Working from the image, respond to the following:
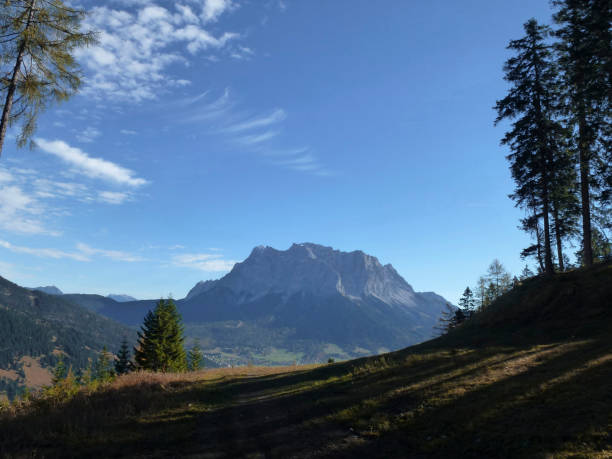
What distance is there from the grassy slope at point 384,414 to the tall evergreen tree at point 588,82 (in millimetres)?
12035

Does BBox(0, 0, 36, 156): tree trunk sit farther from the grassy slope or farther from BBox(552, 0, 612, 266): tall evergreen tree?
BBox(552, 0, 612, 266): tall evergreen tree

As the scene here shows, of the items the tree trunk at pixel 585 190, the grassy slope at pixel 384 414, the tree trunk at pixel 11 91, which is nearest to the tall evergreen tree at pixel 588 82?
the tree trunk at pixel 585 190

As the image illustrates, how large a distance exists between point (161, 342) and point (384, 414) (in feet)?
140

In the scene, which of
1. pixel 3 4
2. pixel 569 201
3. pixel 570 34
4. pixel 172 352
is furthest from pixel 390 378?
pixel 172 352

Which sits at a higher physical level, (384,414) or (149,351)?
(384,414)

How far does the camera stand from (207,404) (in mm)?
13242

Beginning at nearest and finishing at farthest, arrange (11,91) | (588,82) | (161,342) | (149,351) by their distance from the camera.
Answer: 1. (11,91)
2. (588,82)
3. (149,351)
4. (161,342)

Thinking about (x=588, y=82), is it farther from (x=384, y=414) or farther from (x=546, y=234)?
(x=384, y=414)

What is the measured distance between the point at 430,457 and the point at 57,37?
18.3 metres

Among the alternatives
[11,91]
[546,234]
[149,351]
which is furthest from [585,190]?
[149,351]

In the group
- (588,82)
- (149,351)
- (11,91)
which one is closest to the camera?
(11,91)

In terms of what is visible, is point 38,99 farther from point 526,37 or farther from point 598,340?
point 526,37

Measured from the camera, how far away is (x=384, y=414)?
9.38 metres

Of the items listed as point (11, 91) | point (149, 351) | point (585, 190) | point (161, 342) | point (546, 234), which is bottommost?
point (149, 351)
